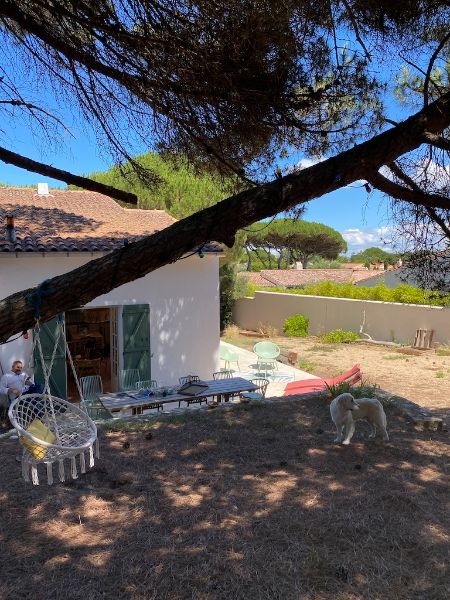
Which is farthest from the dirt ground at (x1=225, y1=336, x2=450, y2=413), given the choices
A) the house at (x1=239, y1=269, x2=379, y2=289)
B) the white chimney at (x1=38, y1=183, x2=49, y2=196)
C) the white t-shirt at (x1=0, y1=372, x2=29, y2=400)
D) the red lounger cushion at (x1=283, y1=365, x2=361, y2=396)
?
the house at (x1=239, y1=269, x2=379, y2=289)

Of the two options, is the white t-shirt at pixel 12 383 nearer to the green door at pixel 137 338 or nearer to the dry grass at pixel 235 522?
the dry grass at pixel 235 522

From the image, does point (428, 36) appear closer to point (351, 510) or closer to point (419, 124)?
point (419, 124)

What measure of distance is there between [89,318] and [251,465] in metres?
9.23

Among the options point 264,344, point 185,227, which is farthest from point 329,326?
point 185,227

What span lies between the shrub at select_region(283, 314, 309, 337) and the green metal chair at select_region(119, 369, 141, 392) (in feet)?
40.8

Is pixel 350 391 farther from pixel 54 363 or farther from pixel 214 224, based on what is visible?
pixel 214 224

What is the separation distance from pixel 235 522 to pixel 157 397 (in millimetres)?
4035

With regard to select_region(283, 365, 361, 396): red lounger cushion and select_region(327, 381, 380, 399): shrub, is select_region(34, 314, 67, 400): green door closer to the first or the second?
select_region(283, 365, 361, 396): red lounger cushion

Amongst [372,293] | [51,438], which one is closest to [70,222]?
[51,438]

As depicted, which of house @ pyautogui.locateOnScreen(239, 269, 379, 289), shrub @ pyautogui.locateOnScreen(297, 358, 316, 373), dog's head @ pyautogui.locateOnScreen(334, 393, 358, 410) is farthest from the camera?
house @ pyautogui.locateOnScreen(239, 269, 379, 289)

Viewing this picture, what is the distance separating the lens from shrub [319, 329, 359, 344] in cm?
1920

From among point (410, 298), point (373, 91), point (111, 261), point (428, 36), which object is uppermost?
point (428, 36)

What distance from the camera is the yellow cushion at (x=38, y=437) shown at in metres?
4.13

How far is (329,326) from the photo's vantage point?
20.9m
